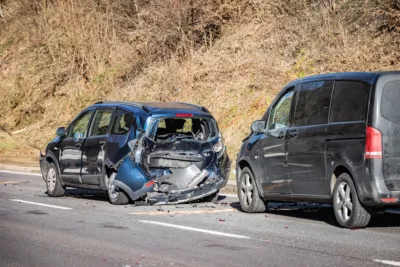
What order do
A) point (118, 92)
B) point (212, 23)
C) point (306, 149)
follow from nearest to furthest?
point (306, 149) → point (212, 23) → point (118, 92)

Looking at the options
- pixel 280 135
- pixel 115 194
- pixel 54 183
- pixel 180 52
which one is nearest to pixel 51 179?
pixel 54 183

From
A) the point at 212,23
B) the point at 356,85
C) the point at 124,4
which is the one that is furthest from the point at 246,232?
the point at 124,4

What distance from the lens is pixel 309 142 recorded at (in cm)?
1125

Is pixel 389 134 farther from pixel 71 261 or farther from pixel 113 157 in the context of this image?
pixel 113 157

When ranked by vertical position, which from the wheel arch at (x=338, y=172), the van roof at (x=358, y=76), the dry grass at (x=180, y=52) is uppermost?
the dry grass at (x=180, y=52)

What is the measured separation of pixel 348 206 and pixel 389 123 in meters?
1.15

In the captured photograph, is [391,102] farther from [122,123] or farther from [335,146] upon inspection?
[122,123]

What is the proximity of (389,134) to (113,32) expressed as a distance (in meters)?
25.1

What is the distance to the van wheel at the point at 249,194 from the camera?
1283 cm

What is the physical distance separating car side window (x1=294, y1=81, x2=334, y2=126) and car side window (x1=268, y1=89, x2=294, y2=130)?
253 mm

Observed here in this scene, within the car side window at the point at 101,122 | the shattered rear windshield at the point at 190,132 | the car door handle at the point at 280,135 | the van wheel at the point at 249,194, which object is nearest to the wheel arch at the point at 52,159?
the car side window at the point at 101,122

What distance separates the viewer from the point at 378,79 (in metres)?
10.3

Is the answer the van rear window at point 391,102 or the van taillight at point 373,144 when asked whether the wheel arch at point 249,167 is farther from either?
the van rear window at point 391,102

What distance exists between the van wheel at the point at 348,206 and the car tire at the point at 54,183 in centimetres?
708
